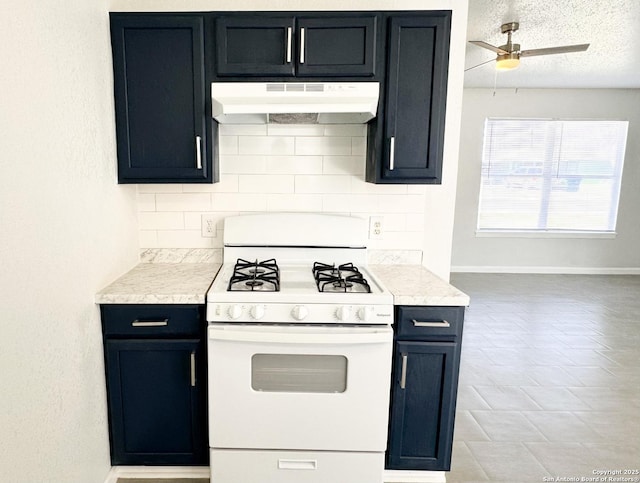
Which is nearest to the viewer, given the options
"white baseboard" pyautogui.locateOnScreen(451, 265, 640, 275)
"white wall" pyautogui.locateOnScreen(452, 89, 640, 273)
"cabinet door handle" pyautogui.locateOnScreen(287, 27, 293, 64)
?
"cabinet door handle" pyautogui.locateOnScreen(287, 27, 293, 64)

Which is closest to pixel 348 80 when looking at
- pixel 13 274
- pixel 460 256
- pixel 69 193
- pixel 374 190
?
pixel 374 190

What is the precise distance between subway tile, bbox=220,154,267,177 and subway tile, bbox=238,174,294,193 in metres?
0.03

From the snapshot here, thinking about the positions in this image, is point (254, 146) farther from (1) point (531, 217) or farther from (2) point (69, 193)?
(1) point (531, 217)

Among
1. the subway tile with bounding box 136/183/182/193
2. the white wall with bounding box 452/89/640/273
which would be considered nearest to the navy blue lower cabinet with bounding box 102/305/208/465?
the subway tile with bounding box 136/183/182/193

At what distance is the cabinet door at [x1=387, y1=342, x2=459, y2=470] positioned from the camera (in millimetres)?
1876

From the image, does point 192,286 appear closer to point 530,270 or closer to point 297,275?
point 297,275

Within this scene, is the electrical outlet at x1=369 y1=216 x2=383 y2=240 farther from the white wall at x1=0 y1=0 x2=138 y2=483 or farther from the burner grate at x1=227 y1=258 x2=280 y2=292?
the white wall at x1=0 y1=0 x2=138 y2=483

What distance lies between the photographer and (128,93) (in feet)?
6.72

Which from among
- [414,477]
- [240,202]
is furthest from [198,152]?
[414,477]

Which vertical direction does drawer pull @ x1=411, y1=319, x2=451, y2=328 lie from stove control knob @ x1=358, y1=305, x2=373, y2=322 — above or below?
below

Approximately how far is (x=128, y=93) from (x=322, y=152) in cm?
105

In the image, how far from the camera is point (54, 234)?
1481 millimetres

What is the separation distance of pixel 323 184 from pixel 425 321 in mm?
997

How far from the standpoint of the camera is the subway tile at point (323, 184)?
240 centimetres
